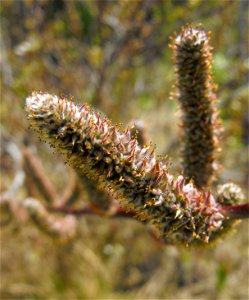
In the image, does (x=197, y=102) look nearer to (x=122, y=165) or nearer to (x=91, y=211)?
(x=122, y=165)

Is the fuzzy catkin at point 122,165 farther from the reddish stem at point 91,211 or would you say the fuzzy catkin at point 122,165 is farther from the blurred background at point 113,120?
the blurred background at point 113,120

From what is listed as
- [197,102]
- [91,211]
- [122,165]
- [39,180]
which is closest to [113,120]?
[39,180]

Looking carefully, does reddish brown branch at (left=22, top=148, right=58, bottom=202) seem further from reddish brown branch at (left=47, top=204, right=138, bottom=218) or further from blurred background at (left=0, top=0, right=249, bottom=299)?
blurred background at (left=0, top=0, right=249, bottom=299)

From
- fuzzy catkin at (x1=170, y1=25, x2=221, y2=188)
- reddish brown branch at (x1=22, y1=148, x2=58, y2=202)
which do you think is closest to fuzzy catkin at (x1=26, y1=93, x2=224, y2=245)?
fuzzy catkin at (x1=170, y1=25, x2=221, y2=188)

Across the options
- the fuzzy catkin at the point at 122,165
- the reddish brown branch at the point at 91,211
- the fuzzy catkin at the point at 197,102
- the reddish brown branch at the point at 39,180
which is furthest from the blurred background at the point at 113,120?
the fuzzy catkin at the point at 122,165

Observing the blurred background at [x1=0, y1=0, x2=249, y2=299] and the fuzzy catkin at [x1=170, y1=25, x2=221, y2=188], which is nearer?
the fuzzy catkin at [x1=170, y1=25, x2=221, y2=188]
